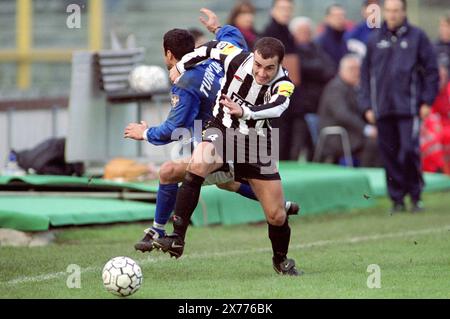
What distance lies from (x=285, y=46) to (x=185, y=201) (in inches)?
367

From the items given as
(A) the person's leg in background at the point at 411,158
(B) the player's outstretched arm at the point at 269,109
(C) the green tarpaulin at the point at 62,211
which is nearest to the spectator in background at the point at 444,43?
(A) the person's leg in background at the point at 411,158

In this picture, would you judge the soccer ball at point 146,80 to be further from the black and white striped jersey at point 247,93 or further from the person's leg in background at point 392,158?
the black and white striped jersey at point 247,93

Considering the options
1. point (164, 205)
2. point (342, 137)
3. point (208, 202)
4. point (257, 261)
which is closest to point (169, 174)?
point (164, 205)

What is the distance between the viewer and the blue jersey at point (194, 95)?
9.82m

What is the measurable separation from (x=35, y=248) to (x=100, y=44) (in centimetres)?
902

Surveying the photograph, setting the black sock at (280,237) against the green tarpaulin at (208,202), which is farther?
the green tarpaulin at (208,202)

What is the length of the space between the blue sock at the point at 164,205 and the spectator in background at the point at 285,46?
24.4 ft

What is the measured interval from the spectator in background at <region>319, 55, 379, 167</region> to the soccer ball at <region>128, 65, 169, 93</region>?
3.71 metres

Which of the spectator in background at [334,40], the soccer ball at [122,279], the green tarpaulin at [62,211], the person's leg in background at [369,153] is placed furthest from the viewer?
the spectator in background at [334,40]

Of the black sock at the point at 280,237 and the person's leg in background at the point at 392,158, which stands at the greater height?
the black sock at the point at 280,237

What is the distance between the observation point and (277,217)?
31.4ft

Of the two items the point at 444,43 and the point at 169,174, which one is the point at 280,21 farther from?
the point at 169,174

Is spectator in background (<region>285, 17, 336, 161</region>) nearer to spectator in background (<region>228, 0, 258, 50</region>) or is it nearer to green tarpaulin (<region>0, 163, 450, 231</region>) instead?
spectator in background (<region>228, 0, 258, 50</region>)
